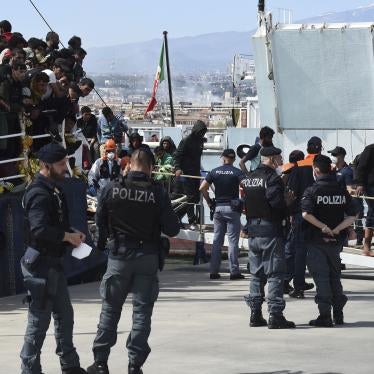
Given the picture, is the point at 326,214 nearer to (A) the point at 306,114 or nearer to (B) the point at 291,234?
(B) the point at 291,234

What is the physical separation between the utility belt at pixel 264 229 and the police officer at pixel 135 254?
2685mm

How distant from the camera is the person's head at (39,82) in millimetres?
15088

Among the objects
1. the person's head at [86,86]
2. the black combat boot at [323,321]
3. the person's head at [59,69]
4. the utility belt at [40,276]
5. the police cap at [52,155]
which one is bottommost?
the black combat boot at [323,321]

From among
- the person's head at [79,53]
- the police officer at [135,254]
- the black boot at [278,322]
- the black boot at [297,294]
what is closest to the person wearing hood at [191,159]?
the person's head at [79,53]

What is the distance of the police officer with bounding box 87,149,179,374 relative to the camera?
9367mm

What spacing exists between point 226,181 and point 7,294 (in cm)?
324

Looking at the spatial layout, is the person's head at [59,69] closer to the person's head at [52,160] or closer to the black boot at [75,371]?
the person's head at [52,160]

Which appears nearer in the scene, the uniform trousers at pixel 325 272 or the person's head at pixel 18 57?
the uniform trousers at pixel 325 272

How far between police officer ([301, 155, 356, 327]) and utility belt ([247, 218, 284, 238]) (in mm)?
297

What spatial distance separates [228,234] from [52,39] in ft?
13.0

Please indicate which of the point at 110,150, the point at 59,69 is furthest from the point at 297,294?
the point at 59,69

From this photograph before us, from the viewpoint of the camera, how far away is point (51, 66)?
1722cm

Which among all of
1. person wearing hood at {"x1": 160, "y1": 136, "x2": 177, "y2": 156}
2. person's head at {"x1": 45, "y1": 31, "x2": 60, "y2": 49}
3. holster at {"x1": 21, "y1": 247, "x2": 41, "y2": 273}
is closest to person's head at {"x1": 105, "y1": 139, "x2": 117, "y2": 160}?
person's head at {"x1": 45, "y1": 31, "x2": 60, "y2": 49}

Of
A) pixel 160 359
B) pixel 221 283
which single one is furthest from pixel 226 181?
pixel 160 359
